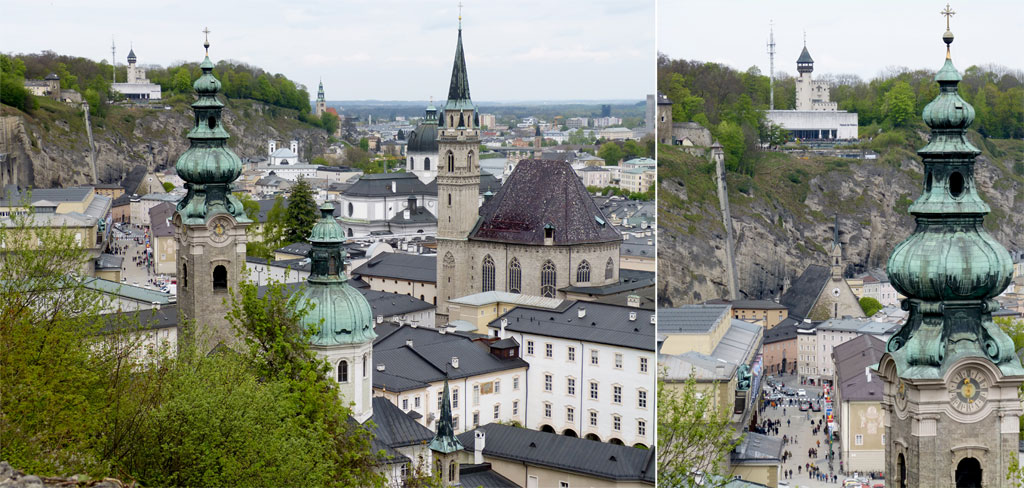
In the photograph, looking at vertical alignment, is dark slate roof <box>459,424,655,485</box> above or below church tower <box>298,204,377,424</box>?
below

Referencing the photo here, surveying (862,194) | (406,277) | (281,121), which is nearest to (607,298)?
(406,277)

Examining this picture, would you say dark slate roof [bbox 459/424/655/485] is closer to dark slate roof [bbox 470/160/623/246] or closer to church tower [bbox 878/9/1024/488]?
church tower [bbox 878/9/1024/488]

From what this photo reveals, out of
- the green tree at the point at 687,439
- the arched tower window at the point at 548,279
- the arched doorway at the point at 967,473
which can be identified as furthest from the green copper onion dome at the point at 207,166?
the arched tower window at the point at 548,279

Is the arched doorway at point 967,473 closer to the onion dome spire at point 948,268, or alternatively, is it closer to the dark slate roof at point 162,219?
the onion dome spire at point 948,268

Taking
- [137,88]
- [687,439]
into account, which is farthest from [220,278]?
[137,88]

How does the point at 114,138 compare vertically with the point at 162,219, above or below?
above

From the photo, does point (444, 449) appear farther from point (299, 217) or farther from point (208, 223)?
point (299, 217)

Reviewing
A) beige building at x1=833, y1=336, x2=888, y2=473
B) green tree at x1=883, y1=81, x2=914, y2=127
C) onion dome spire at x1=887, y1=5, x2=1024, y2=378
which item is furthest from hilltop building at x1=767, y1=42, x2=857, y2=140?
onion dome spire at x1=887, y1=5, x2=1024, y2=378
